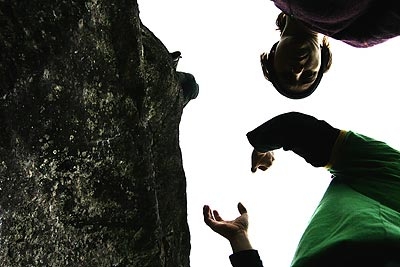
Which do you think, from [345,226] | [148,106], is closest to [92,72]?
[148,106]

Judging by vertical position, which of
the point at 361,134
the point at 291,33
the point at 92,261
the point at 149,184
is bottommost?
the point at 92,261

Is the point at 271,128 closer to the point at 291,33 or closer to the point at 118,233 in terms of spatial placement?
the point at 291,33

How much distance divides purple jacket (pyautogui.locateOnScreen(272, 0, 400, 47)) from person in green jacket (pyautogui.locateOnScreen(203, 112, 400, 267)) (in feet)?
0.75

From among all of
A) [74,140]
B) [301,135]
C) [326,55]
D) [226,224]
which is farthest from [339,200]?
[74,140]

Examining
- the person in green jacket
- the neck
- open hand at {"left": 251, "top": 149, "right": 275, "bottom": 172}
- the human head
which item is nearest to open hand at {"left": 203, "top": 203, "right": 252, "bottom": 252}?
the person in green jacket

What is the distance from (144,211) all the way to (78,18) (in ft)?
0.97

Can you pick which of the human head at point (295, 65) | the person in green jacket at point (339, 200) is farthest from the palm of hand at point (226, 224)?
the human head at point (295, 65)

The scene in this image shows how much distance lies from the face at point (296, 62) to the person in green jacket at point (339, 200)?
0.07 metres

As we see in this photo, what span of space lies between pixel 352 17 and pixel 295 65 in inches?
10.4

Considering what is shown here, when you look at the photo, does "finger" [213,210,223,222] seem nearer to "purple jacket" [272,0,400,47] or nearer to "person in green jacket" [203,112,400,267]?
"person in green jacket" [203,112,400,267]

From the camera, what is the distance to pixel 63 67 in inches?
26.0

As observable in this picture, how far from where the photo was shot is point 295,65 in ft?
3.32

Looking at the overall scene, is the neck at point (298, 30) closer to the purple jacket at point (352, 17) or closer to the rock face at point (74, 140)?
the purple jacket at point (352, 17)

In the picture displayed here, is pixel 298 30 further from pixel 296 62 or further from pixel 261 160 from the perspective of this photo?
pixel 261 160
